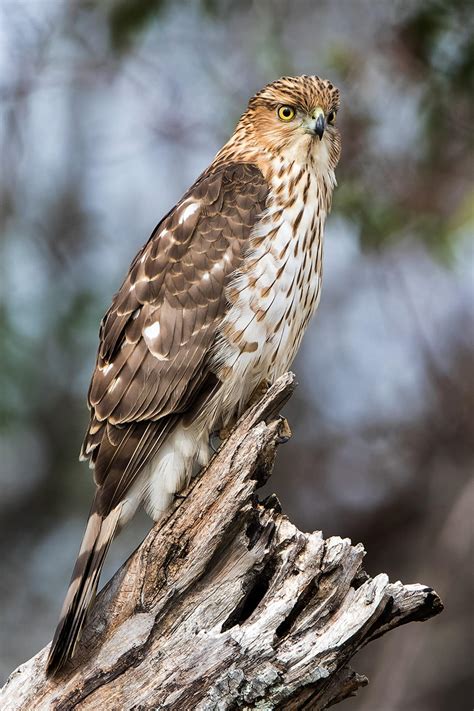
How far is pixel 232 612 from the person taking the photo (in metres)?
3.61

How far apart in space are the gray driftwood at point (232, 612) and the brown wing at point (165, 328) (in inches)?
15.1

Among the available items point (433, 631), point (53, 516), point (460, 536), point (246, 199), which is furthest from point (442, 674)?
point (246, 199)

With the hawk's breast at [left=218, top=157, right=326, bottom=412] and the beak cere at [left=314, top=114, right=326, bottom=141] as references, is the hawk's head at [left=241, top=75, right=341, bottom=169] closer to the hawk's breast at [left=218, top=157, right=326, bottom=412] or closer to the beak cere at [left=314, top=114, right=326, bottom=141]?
the beak cere at [left=314, top=114, right=326, bottom=141]

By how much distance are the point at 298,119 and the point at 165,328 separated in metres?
1.16

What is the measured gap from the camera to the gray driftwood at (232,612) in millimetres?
3408

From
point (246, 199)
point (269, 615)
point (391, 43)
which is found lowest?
point (269, 615)

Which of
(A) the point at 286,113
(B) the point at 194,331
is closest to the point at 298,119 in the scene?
(A) the point at 286,113

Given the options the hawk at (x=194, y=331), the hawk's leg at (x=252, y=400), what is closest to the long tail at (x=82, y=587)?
the hawk at (x=194, y=331)

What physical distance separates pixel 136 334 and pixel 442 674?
117 inches

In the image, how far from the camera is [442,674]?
19.8ft

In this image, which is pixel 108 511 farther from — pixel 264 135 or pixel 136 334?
pixel 264 135

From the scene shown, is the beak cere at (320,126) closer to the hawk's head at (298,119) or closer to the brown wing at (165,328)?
the hawk's head at (298,119)

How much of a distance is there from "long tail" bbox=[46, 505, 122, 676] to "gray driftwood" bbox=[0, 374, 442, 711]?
0.05 meters

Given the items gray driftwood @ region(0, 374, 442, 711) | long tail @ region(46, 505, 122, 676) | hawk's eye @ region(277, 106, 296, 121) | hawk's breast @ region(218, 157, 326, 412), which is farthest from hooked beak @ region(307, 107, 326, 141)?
long tail @ region(46, 505, 122, 676)
